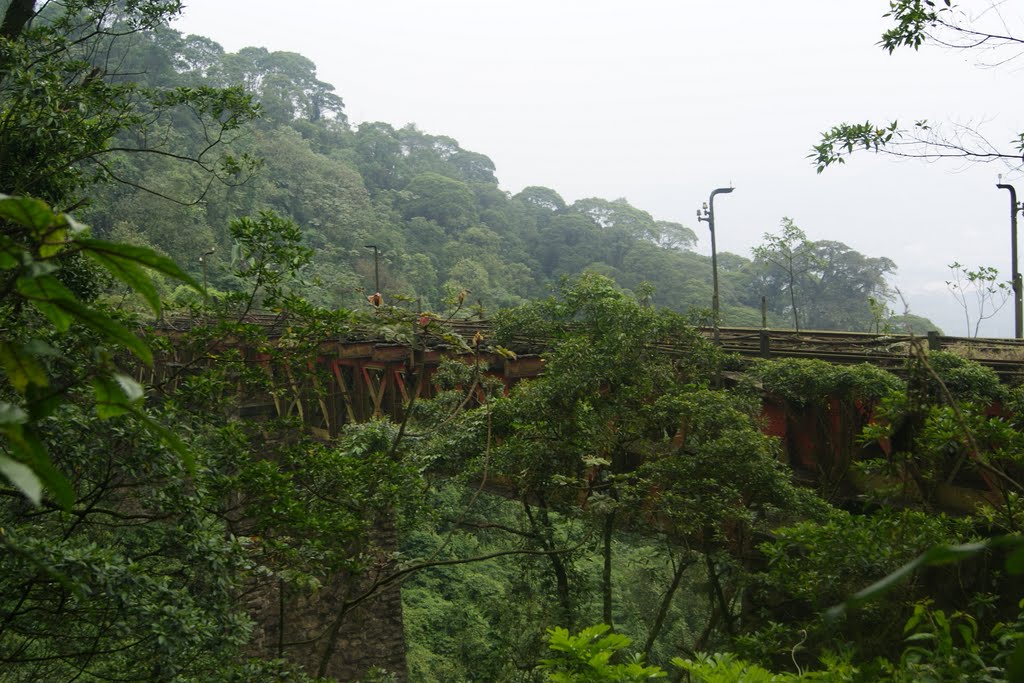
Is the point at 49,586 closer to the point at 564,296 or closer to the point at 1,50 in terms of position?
the point at 1,50

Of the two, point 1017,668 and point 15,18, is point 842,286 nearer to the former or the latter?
point 15,18

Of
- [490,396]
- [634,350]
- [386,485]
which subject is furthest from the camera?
[490,396]

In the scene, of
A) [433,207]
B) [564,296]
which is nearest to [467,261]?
[433,207]

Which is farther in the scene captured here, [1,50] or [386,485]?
[386,485]

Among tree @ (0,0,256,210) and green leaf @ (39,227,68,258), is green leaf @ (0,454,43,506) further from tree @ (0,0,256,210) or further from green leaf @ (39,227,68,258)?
tree @ (0,0,256,210)

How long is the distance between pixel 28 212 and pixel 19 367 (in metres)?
0.16

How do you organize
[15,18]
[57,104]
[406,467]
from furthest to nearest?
[406,467], [15,18], [57,104]

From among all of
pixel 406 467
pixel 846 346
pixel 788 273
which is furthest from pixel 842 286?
pixel 406 467

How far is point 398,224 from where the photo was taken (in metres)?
43.4

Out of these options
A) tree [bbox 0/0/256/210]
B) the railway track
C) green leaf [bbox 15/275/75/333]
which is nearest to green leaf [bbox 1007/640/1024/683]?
Result: green leaf [bbox 15/275/75/333]

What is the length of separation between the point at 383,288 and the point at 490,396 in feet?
86.5

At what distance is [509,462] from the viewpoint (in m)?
8.55

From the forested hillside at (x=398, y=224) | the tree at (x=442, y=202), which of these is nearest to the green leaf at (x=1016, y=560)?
the forested hillside at (x=398, y=224)

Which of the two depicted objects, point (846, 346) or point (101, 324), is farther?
point (846, 346)
